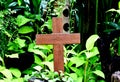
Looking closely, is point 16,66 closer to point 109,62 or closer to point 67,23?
point 67,23

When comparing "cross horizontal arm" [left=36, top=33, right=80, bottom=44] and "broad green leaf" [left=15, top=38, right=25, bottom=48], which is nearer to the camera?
"cross horizontal arm" [left=36, top=33, right=80, bottom=44]

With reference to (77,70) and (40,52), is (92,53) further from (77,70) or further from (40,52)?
(40,52)

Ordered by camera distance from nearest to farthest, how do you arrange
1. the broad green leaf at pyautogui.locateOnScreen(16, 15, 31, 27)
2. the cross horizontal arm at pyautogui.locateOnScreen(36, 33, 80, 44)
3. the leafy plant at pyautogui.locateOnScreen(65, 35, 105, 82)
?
the cross horizontal arm at pyautogui.locateOnScreen(36, 33, 80, 44) → the leafy plant at pyautogui.locateOnScreen(65, 35, 105, 82) → the broad green leaf at pyautogui.locateOnScreen(16, 15, 31, 27)

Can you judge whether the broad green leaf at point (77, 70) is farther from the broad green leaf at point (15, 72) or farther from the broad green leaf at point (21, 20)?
the broad green leaf at point (21, 20)

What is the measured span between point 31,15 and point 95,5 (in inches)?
32.8

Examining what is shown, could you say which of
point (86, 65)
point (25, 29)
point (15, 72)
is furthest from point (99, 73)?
point (25, 29)

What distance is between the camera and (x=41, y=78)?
3197 mm

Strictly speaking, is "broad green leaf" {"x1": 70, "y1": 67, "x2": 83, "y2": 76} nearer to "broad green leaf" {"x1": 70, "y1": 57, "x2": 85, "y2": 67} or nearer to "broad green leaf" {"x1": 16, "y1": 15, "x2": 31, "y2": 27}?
"broad green leaf" {"x1": 70, "y1": 57, "x2": 85, "y2": 67}

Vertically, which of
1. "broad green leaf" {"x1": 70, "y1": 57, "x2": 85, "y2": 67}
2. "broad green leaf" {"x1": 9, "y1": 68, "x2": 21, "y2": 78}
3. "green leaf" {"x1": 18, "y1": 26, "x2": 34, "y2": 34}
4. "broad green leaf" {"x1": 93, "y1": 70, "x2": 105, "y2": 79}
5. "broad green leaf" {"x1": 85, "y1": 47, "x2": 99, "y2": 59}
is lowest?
"broad green leaf" {"x1": 93, "y1": 70, "x2": 105, "y2": 79}

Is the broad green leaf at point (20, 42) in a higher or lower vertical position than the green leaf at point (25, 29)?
lower

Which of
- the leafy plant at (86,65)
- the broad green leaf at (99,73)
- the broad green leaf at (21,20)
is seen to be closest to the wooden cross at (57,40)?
the leafy plant at (86,65)

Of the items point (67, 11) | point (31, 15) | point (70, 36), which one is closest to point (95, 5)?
point (67, 11)

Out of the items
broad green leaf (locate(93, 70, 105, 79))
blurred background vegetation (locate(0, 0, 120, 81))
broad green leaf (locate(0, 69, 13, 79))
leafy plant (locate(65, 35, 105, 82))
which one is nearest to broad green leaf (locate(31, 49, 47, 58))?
blurred background vegetation (locate(0, 0, 120, 81))

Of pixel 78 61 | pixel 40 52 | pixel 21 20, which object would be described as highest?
pixel 21 20
